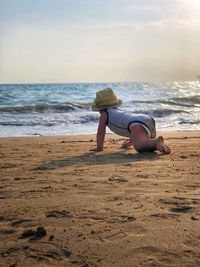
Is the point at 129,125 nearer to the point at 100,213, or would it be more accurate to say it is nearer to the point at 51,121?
the point at 100,213

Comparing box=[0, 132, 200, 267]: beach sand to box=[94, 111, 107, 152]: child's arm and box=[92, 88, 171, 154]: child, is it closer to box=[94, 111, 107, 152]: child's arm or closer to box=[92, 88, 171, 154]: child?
box=[92, 88, 171, 154]: child

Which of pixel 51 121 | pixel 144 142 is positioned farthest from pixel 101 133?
pixel 51 121

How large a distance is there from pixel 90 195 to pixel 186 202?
68cm

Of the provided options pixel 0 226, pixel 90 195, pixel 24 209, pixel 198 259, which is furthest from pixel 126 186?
pixel 198 259

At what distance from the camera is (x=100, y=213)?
257 cm

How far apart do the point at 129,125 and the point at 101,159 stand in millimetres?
756

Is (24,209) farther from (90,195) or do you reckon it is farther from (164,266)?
(164,266)

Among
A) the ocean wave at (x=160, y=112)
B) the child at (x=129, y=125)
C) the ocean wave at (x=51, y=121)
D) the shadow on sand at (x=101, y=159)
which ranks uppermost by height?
the child at (x=129, y=125)

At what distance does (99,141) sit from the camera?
5645 mm

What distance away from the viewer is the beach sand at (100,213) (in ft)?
6.51

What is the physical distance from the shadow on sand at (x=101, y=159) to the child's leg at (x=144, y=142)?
0.26ft

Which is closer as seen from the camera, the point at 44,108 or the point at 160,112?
the point at 160,112

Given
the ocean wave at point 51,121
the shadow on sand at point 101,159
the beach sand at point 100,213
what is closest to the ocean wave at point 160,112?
the ocean wave at point 51,121

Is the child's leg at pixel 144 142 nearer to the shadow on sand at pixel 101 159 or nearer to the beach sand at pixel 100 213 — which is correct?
the shadow on sand at pixel 101 159
